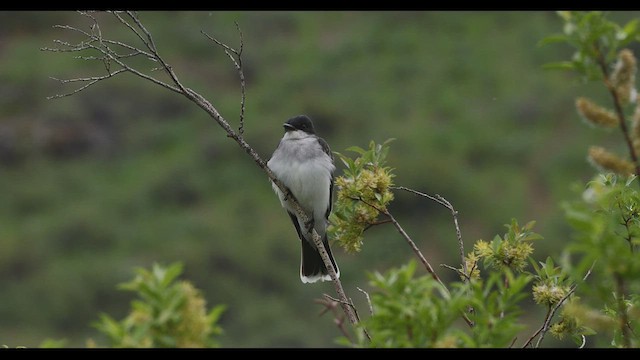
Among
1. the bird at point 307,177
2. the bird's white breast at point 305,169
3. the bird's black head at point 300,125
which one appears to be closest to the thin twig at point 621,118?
the bird at point 307,177

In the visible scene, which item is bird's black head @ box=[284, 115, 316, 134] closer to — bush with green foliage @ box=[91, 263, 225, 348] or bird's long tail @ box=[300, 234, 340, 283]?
bird's long tail @ box=[300, 234, 340, 283]

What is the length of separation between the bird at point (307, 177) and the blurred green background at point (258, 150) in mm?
10809

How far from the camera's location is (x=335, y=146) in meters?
25.7

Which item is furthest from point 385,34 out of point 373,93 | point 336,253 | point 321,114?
point 336,253

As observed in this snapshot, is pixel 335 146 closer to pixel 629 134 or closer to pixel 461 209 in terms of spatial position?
pixel 461 209

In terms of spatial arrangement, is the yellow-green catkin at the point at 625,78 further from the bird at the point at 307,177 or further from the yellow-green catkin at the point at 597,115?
the bird at the point at 307,177

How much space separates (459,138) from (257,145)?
5.53m

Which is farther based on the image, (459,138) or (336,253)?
(459,138)

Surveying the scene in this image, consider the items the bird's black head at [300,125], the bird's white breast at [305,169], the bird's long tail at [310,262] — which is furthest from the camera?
the bird's long tail at [310,262]

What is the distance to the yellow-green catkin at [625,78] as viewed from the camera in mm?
2361

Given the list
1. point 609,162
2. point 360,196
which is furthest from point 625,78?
point 360,196

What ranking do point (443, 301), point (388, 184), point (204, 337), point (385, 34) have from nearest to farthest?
point (204, 337), point (443, 301), point (388, 184), point (385, 34)

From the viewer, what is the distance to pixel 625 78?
237 cm

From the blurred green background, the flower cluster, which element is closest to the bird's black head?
the flower cluster
